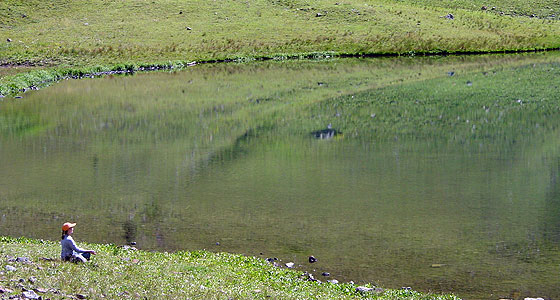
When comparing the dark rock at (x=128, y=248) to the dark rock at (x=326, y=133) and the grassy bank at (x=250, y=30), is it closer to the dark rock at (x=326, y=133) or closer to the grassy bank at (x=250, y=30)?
the dark rock at (x=326, y=133)

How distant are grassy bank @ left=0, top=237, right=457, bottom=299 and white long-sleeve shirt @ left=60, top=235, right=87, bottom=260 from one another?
0.91 feet

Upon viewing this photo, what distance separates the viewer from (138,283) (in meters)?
16.9

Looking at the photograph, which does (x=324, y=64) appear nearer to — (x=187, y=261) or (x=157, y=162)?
Result: (x=157, y=162)

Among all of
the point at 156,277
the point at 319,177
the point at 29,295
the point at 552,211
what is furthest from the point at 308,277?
the point at 319,177

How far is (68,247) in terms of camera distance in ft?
61.4

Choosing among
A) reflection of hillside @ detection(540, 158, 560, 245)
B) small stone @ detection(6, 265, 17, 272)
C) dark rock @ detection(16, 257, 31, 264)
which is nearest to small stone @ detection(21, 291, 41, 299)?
small stone @ detection(6, 265, 17, 272)

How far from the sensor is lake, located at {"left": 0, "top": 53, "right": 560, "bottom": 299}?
2242 centimetres

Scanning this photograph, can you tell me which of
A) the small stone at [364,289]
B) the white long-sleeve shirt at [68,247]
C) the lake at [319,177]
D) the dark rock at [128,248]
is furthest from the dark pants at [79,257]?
the small stone at [364,289]

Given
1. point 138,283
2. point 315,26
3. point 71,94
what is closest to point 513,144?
point 138,283

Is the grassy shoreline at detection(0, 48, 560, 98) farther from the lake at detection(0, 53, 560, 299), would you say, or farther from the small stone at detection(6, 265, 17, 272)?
the small stone at detection(6, 265, 17, 272)

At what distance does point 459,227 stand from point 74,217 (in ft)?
45.3

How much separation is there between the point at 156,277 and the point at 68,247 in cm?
255

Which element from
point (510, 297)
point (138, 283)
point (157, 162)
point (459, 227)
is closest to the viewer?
point (138, 283)

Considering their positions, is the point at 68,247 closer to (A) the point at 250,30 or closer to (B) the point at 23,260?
(B) the point at 23,260
